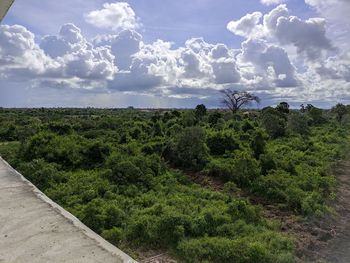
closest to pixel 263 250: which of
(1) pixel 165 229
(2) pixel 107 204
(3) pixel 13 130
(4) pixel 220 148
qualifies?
(1) pixel 165 229

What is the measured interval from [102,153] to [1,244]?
27.3 feet

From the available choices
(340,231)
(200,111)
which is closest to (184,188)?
(340,231)

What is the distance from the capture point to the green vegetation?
6688mm

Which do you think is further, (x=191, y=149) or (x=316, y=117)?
(x=316, y=117)

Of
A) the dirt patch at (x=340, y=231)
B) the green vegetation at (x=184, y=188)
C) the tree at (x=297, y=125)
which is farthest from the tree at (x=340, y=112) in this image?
the dirt patch at (x=340, y=231)

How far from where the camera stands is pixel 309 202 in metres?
9.28

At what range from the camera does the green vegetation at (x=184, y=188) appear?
21.9 ft

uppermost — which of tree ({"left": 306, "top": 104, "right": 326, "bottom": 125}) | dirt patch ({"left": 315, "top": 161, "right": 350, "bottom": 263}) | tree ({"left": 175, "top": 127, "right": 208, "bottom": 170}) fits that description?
tree ({"left": 306, "top": 104, "right": 326, "bottom": 125})

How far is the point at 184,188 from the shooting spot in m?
10.3

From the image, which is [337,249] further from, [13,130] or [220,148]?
[13,130]

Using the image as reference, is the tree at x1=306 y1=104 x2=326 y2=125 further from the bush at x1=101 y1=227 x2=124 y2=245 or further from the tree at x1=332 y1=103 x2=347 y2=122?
the bush at x1=101 y1=227 x2=124 y2=245

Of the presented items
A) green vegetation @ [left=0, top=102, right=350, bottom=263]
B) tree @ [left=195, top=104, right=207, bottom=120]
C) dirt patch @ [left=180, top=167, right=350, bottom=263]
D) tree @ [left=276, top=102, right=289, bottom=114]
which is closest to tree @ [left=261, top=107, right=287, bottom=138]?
green vegetation @ [left=0, top=102, right=350, bottom=263]

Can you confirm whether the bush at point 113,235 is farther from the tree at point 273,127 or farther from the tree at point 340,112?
the tree at point 340,112

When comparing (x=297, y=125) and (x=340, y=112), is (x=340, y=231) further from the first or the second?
(x=340, y=112)
